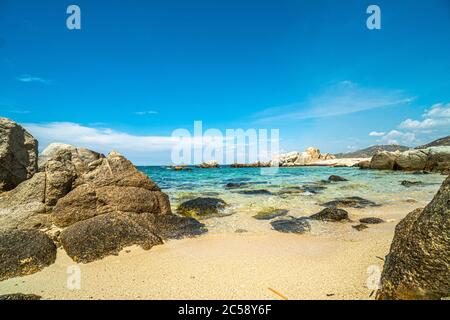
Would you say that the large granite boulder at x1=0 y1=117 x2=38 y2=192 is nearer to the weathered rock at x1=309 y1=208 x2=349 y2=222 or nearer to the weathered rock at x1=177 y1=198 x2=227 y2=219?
the weathered rock at x1=177 y1=198 x2=227 y2=219

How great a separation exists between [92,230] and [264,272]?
4.06 metres

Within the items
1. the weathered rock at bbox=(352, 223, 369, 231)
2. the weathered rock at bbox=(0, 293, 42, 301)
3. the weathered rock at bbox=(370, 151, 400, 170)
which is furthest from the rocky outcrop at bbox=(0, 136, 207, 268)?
the weathered rock at bbox=(370, 151, 400, 170)

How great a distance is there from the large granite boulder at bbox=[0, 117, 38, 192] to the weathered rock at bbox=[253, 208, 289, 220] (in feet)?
27.2

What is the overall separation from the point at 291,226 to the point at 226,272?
3.93m

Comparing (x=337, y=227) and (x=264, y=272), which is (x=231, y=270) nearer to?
(x=264, y=272)

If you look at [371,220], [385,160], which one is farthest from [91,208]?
[385,160]

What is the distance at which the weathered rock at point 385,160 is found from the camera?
39184 mm

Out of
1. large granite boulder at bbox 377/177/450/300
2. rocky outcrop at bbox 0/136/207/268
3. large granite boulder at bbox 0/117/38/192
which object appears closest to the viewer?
large granite boulder at bbox 377/177/450/300

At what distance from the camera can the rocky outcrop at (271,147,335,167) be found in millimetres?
93500

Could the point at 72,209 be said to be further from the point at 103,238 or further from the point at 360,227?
the point at 360,227

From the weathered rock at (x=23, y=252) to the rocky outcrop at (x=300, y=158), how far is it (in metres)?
91.6

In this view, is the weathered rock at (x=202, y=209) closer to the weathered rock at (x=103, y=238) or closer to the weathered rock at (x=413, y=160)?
the weathered rock at (x=103, y=238)

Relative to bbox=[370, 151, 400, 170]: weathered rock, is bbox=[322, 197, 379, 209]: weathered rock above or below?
below
